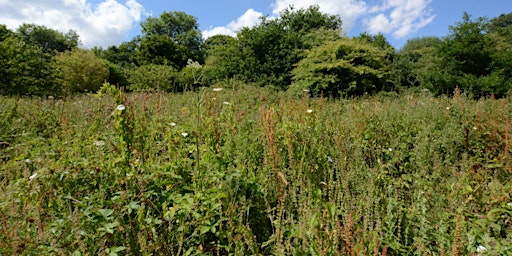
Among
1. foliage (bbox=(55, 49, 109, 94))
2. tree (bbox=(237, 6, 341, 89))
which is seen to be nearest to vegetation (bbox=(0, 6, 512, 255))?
tree (bbox=(237, 6, 341, 89))

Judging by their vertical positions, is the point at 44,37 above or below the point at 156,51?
above

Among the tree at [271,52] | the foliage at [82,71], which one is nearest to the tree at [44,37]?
the foliage at [82,71]

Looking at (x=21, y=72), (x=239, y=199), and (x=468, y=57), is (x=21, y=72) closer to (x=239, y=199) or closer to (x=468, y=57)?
(x=239, y=199)

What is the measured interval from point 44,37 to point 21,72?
1072 inches

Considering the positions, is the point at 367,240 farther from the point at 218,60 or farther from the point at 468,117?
the point at 218,60

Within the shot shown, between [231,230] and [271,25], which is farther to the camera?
[271,25]

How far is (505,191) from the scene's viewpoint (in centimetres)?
205

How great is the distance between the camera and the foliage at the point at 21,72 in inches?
398

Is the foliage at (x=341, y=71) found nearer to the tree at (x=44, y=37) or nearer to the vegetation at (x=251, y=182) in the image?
the vegetation at (x=251, y=182)

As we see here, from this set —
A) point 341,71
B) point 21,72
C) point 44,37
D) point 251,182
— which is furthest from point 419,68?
point 44,37

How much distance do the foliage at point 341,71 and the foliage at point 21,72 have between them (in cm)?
935

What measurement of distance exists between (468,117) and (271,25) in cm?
1009

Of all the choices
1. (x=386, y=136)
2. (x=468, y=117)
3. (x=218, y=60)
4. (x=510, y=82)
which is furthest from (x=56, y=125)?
(x=510, y=82)

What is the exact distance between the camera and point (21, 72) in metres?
10.3
